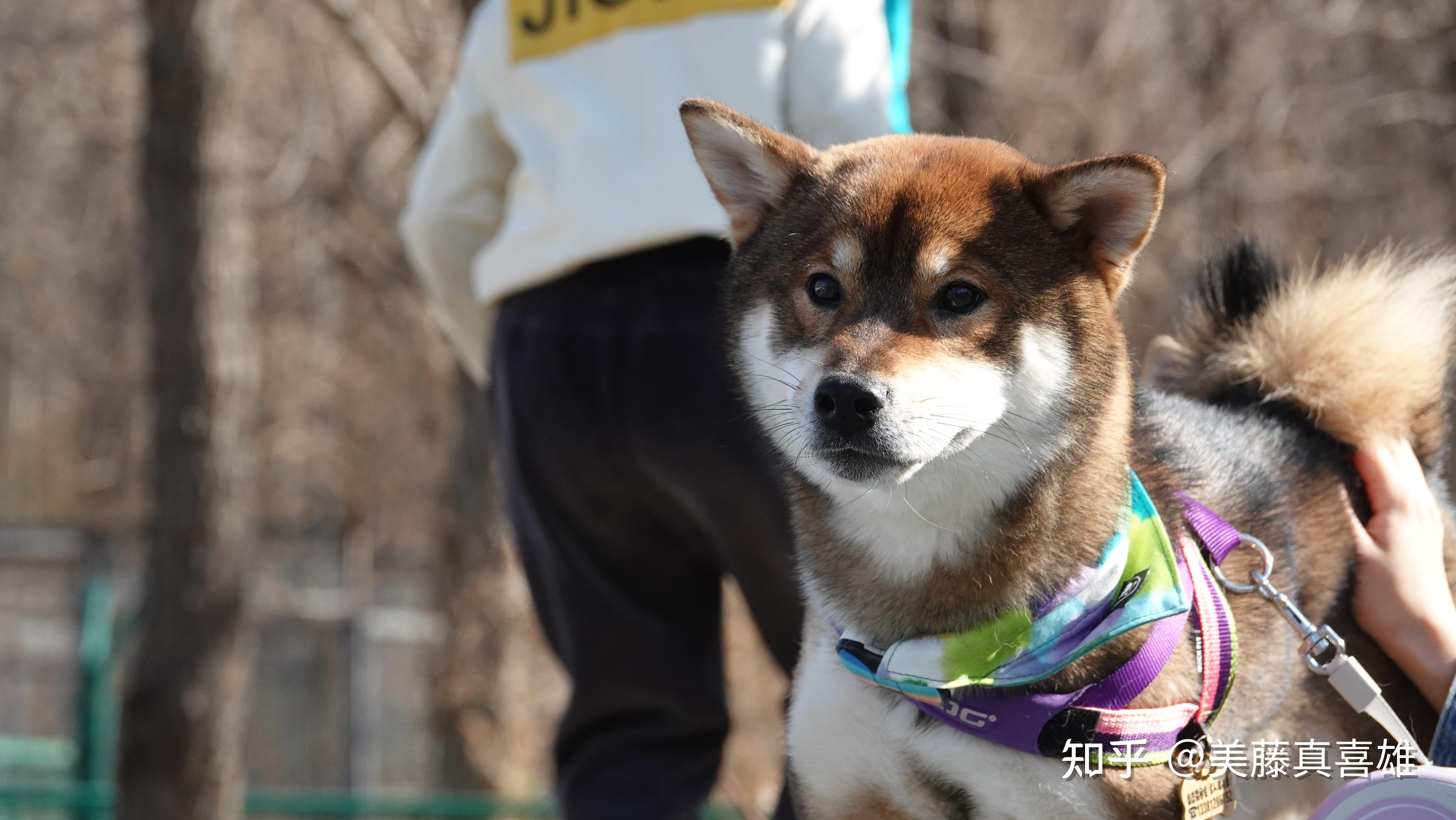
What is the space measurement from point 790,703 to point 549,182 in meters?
1.31

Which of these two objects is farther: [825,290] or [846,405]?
[825,290]

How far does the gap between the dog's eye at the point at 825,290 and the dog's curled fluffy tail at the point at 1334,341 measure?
43.7 inches

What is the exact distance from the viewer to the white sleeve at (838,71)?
8.77 feet

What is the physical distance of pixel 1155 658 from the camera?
199cm

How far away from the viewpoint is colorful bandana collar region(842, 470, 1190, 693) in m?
1.98

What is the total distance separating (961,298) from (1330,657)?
92cm

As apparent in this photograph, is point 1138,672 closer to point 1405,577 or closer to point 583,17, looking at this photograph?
point 1405,577

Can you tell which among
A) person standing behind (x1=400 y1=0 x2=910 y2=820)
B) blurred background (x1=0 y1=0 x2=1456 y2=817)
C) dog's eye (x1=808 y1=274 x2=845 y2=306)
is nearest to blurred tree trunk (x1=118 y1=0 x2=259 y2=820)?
blurred background (x1=0 y1=0 x2=1456 y2=817)

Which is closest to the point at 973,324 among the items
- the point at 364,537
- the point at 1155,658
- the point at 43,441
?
the point at 1155,658

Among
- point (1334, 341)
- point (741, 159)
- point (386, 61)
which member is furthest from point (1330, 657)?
point (386, 61)

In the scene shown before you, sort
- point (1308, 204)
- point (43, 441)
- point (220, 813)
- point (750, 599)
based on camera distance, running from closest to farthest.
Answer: point (750, 599), point (220, 813), point (1308, 204), point (43, 441)

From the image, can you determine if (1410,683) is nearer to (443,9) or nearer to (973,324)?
(973,324)

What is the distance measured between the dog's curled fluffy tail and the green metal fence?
12.7 ft

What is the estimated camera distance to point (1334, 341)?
104 inches
